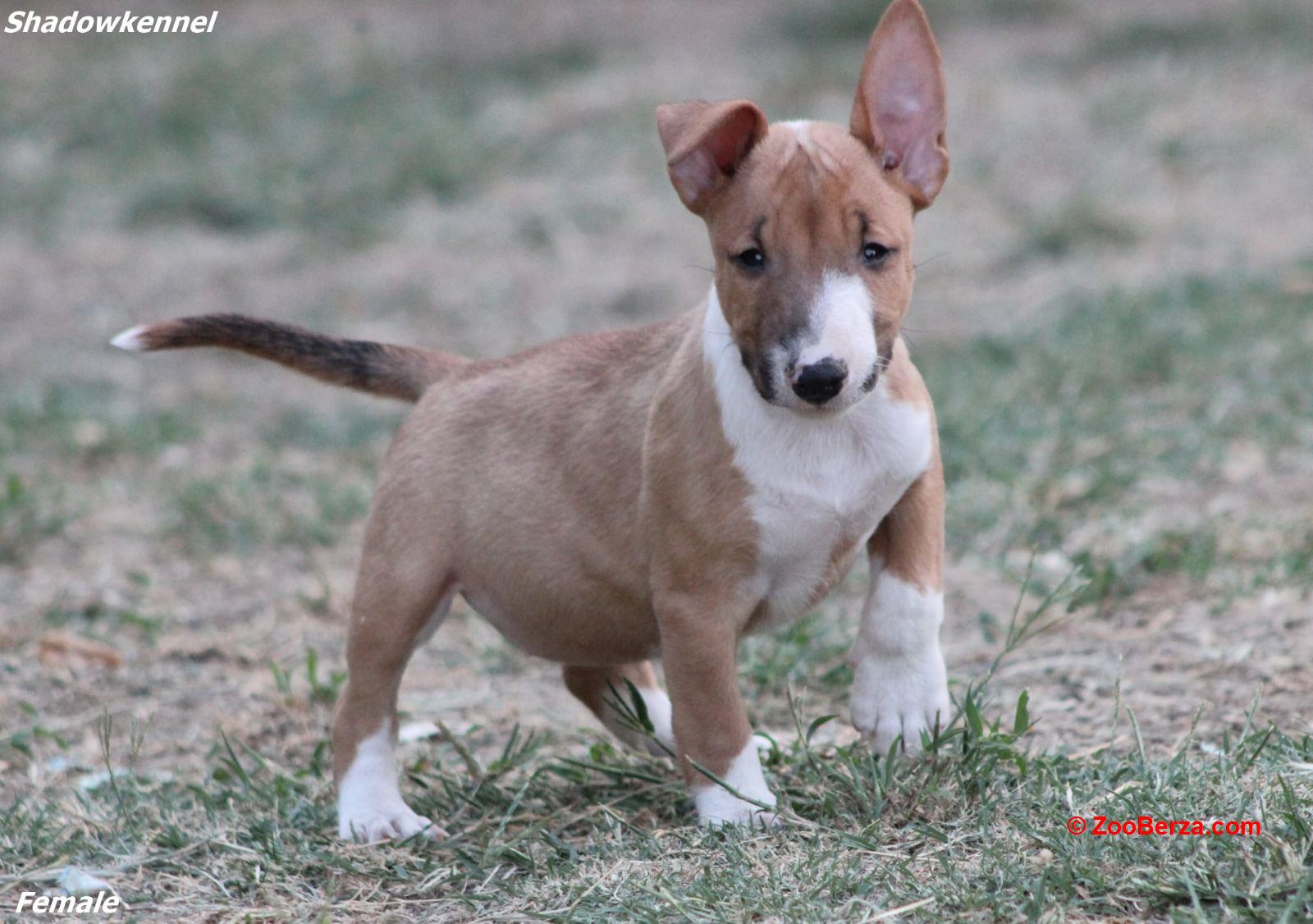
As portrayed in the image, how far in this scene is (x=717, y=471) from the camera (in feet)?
12.2

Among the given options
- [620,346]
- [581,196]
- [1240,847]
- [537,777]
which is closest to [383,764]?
[537,777]

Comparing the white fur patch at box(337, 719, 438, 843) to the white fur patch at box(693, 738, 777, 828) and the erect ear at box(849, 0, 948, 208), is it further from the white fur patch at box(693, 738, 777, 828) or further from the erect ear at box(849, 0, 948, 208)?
the erect ear at box(849, 0, 948, 208)

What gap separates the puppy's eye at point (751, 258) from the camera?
139 inches

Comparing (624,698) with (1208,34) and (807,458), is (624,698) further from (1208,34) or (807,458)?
(1208,34)

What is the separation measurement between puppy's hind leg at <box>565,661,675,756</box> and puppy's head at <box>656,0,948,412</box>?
1323mm

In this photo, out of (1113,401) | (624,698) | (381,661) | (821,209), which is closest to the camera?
(821,209)

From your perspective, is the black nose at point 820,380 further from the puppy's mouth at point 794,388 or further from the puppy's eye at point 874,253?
the puppy's eye at point 874,253

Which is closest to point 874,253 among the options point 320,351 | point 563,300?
point 320,351

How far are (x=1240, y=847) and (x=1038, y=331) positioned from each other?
17.9ft

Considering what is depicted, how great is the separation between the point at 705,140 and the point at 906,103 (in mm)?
498

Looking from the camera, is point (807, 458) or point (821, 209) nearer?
point (821, 209)

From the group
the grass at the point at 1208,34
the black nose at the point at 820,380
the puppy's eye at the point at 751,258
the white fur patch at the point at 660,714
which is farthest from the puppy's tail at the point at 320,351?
the grass at the point at 1208,34

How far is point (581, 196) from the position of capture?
11.3 meters

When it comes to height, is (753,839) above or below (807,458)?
below
